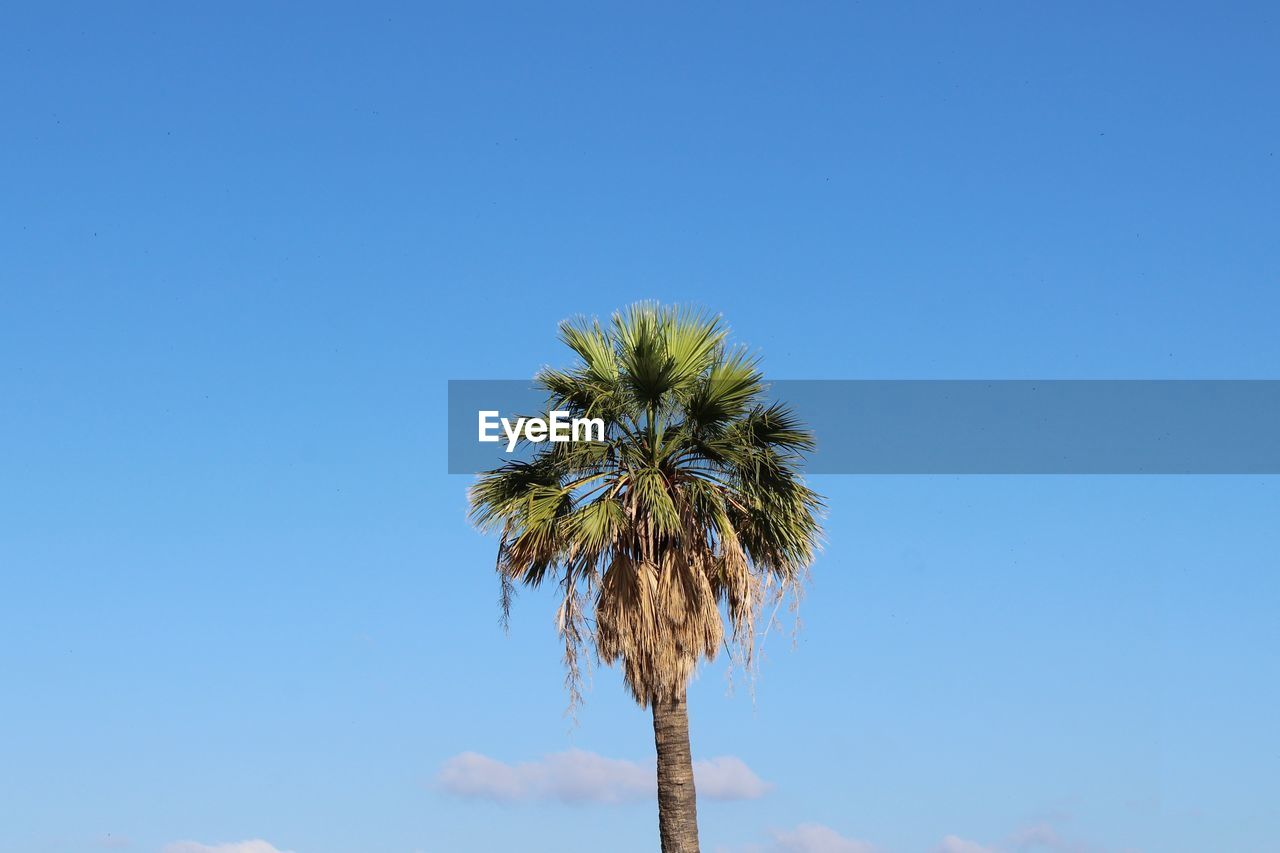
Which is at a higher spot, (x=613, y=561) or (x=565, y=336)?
(x=565, y=336)

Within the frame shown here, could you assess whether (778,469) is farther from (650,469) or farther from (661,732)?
(661,732)

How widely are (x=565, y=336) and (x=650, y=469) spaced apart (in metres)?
2.67

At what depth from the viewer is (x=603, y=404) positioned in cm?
3744

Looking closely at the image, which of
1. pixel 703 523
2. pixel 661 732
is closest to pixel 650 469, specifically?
pixel 703 523

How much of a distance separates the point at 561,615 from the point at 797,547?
3870 mm

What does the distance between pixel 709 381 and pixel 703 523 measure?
2277 mm

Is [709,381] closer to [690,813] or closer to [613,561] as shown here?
[613,561]

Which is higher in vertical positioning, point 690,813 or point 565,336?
point 565,336

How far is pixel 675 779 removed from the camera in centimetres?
3625

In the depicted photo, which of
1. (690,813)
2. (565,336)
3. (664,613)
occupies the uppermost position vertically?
(565,336)

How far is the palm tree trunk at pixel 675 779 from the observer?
119 ft

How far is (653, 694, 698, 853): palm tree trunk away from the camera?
36125mm

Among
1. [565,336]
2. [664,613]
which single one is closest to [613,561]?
[664,613]

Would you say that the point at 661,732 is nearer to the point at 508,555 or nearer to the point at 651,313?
the point at 508,555
